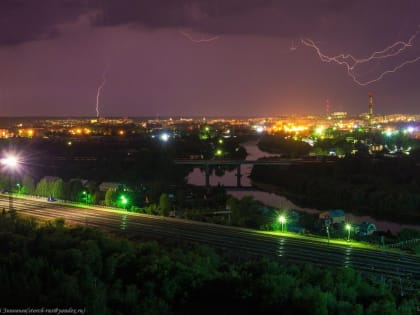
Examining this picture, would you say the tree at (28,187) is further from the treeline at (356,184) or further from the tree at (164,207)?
the treeline at (356,184)

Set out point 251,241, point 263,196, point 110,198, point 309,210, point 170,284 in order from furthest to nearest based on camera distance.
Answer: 1. point 263,196
2. point 309,210
3. point 110,198
4. point 251,241
5. point 170,284

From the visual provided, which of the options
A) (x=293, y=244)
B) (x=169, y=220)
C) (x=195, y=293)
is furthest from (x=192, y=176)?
(x=195, y=293)

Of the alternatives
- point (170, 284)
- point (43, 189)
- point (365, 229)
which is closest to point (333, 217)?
point (365, 229)

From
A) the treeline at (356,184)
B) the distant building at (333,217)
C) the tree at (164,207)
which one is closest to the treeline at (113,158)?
the treeline at (356,184)

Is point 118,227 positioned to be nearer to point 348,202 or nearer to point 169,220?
point 169,220

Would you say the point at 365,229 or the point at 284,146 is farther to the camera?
the point at 284,146

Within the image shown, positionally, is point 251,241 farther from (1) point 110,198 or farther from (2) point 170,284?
(1) point 110,198

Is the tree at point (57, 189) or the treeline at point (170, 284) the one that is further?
the tree at point (57, 189)
